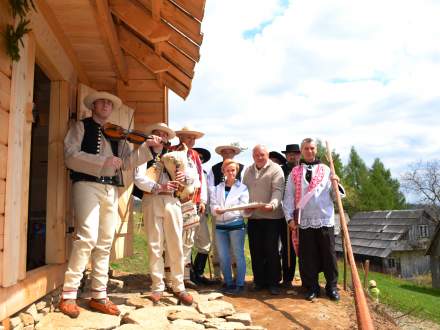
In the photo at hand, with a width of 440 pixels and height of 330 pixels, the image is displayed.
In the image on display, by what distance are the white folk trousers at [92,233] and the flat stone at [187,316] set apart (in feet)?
2.13

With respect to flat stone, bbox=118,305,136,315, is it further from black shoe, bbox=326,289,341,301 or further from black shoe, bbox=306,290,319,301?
black shoe, bbox=326,289,341,301

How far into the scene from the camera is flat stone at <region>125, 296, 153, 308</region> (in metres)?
4.25

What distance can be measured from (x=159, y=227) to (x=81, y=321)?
1.24 meters

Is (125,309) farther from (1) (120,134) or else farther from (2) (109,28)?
(2) (109,28)

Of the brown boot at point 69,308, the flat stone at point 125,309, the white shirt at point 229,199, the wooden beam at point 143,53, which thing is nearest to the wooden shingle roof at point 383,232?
the white shirt at point 229,199

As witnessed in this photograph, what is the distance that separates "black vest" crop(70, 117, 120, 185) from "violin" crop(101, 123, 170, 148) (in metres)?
0.06

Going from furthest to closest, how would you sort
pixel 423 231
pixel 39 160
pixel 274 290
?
pixel 423 231, pixel 39 160, pixel 274 290

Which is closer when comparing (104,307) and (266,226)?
(104,307)

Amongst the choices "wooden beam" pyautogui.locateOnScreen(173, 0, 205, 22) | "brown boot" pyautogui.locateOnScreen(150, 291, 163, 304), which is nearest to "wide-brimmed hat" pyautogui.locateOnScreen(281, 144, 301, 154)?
"wooden beam" pyautogui.locateOnScreen(173, 0, 205, 22)

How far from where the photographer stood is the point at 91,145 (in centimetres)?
402

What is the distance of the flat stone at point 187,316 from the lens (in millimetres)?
3912

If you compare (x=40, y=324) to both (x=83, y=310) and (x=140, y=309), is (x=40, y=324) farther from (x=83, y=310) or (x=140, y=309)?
(x=140, y=309)

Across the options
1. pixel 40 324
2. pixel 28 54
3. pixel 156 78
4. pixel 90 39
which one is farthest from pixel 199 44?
pixel 40 324

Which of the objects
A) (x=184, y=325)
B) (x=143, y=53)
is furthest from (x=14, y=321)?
(x=143, y=53)
